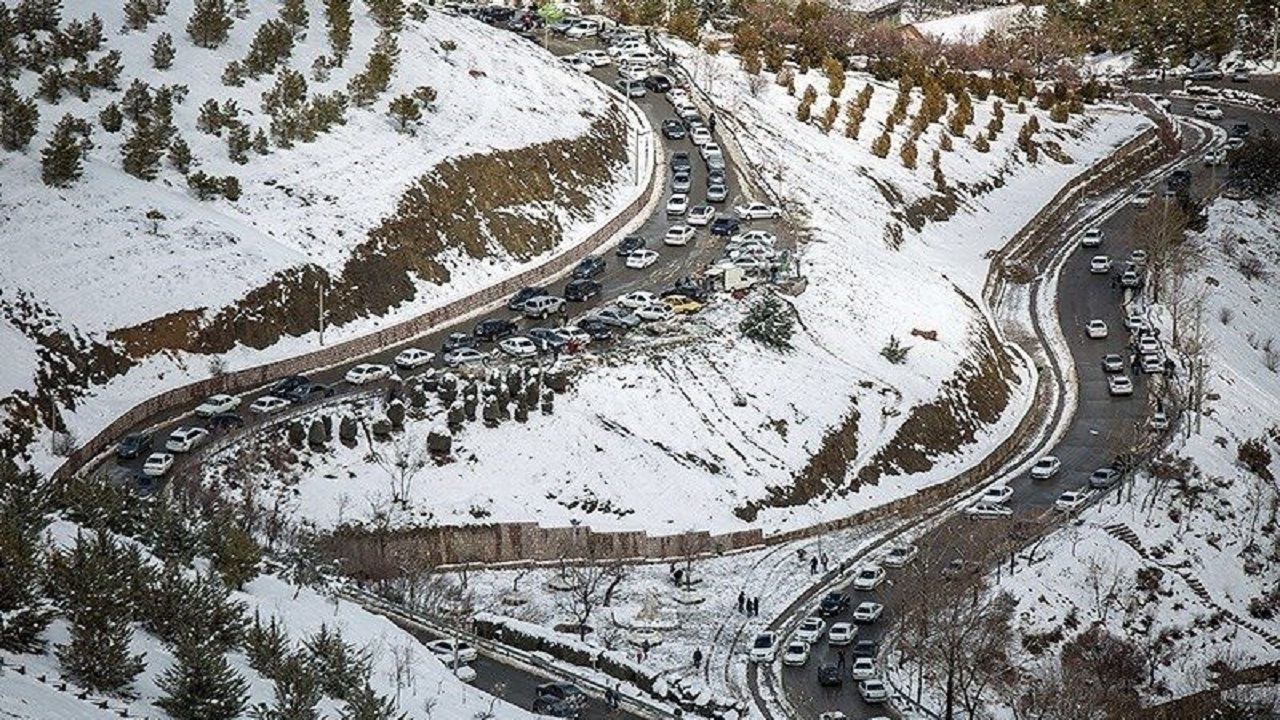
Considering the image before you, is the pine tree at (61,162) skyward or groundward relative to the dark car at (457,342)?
skyward

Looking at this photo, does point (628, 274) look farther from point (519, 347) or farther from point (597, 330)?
point (519, 347)

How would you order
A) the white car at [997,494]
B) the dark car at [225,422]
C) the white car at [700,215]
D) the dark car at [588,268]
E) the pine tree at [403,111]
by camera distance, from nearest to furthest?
the dark car at [225,422], the white car at [997,494], the dark car at [588,268], the pine tree at [403,111], the white car at [700,215]

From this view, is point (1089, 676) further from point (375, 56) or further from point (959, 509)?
point (375, 56)

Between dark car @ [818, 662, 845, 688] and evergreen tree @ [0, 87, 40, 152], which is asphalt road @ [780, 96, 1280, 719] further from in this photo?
evergreen tree @ [0, 87, 40, 152]

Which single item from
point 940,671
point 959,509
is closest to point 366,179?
point 959,509

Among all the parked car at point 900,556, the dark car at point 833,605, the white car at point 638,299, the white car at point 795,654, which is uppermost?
the white car at point 638,299

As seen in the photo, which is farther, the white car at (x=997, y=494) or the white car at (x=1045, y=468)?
the white car at (x=1045, y=468)

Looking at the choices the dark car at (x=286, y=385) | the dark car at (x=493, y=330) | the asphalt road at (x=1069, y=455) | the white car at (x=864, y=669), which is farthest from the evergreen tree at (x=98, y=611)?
the dark car at (x=493, y=330)

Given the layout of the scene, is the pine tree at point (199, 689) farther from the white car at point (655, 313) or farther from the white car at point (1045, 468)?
the white car at point (1045, 468)
